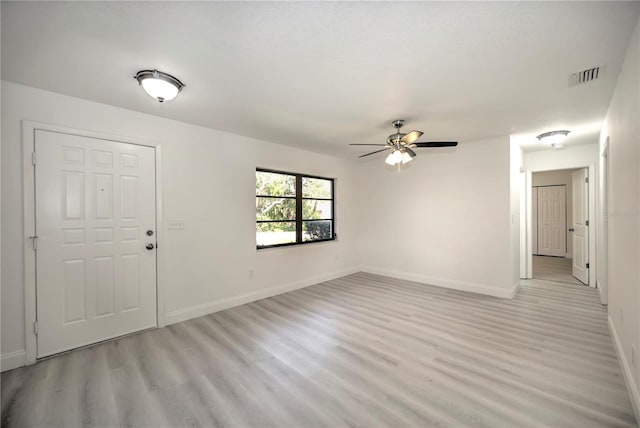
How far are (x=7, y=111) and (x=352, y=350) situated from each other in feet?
12.5

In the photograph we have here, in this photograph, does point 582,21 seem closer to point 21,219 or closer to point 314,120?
point 314,120

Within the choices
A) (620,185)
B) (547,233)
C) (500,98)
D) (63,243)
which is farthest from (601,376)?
(547,233)

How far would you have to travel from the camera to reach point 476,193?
4.42 m

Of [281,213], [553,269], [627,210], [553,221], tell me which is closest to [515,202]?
[627,210]

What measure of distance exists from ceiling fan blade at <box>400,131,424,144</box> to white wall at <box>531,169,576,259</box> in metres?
6.63

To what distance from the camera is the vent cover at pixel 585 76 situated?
7.16 feet

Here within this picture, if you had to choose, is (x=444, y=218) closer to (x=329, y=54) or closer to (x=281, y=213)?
(x=281, y=213)

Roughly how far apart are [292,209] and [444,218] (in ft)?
9.03

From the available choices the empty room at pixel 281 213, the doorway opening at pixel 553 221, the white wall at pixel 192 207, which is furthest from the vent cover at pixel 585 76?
the doorway opening at pixel 553 221

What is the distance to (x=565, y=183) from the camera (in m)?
7.58

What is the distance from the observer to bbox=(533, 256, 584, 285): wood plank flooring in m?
5.24

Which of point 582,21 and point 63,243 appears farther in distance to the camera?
point 63,243

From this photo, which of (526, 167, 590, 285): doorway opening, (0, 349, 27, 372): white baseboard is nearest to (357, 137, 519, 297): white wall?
(526, 167, 590, 285): doorway opening

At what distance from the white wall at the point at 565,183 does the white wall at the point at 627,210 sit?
6081 millimetres
